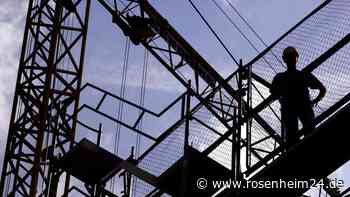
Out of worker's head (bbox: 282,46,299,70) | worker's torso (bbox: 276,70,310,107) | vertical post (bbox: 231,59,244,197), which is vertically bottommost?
vertical post (bbox: 231,59,244,197)

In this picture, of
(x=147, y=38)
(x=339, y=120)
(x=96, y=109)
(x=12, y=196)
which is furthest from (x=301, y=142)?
(x=147, y=38)

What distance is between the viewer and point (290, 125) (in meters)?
11.7

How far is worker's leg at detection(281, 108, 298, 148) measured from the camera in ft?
37.6

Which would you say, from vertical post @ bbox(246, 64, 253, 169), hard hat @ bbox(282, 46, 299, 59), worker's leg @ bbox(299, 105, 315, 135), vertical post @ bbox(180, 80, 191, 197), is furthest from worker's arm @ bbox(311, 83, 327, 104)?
vertical post @ bbox(180, 80, 191, 197)

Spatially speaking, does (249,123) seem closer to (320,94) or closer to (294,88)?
(294,88)

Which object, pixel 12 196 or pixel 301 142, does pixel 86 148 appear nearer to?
pixel 301 142

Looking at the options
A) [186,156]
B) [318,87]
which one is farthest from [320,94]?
[186,156]

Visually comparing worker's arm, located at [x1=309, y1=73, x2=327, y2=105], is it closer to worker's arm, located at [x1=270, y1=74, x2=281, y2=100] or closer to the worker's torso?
the worker's torso

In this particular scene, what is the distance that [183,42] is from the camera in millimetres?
26781

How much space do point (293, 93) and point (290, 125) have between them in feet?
1.97

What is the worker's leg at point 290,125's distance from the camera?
11.5 meters

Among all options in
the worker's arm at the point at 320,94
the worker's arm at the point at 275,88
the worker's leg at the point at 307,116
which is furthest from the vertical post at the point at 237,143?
the worker's arm at the point at 320,94

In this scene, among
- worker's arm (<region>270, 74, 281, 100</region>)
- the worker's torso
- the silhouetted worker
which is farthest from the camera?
worker's arm (<region>270, 74, 281, 100</region>)

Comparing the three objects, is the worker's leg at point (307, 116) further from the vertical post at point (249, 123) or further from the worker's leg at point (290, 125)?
the vertical post at point (249, 123)
